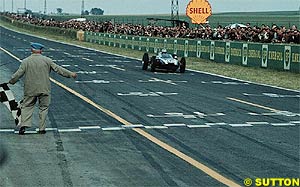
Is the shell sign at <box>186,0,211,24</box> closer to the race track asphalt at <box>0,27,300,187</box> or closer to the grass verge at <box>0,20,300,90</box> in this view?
the grass verge at <box>0,20,300,90</box>

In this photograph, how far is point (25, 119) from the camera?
42.3 feet

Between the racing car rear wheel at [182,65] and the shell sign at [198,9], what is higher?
the shell sign at [198,9]

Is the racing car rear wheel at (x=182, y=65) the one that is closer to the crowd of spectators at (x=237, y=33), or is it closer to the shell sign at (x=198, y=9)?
the crowd of spectators at (x=237, y=33)

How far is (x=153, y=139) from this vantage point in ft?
39.5

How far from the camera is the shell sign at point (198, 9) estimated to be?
211ft

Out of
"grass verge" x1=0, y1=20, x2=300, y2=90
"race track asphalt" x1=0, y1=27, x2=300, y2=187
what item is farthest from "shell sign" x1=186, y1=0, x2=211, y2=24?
"race track asphalt" x1=0, y1=27, x2=300, y2=187

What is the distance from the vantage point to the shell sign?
211 feet

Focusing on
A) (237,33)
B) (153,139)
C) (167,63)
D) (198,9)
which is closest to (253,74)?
(167,63)

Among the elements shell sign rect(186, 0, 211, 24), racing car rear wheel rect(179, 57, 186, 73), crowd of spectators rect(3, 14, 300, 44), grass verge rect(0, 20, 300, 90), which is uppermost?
shell sign rect(186, 0, 211, 24)

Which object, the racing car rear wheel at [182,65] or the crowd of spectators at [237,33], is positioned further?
the crowd of spectators at [237,33]

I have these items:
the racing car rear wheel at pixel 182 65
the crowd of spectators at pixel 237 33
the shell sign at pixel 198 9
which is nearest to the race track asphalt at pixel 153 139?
the racing car rear wheel at pixel 182 65

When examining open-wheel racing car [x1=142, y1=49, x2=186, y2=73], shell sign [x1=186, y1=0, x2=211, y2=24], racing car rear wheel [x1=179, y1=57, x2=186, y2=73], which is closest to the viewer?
open-wheel racing car [x1=142, y1=49, x2=186, y2=73]

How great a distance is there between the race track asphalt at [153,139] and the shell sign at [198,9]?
Result: 140 ft

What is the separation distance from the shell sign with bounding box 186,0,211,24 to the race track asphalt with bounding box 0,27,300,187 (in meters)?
42.8
